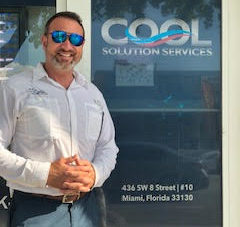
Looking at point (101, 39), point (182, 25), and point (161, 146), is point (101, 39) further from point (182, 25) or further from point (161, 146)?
point (161, 146)

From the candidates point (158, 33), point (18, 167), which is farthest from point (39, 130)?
point (158, 33)

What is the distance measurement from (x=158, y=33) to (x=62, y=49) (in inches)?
48.6

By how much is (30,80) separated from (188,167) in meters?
1.49

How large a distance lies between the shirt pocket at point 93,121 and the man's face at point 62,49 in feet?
0.72

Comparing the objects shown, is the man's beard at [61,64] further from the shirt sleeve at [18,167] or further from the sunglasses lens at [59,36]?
the shirt sleeve at [18,167]

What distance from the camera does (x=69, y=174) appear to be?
2141mm

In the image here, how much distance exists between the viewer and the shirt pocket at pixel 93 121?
2.35 meters

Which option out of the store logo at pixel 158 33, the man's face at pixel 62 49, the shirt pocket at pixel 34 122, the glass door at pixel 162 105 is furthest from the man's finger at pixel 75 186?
the store logo at pixel 158 33

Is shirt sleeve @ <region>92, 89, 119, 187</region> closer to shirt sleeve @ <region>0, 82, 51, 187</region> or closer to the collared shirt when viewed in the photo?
the collared shirt

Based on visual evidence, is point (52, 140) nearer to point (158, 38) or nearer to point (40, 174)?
point (40, 174)

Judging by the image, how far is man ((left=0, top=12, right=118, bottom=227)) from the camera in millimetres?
2162

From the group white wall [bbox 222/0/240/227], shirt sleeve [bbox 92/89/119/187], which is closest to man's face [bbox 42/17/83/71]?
shirt sleeve [bbox 92/89/119/187]

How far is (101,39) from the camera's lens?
3359 mm

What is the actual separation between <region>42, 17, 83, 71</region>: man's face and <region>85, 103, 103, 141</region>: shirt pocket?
0.22 metres
